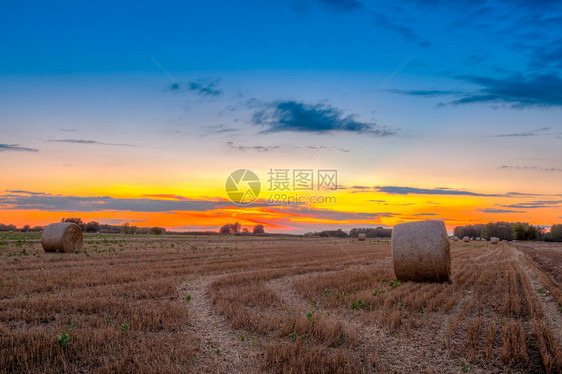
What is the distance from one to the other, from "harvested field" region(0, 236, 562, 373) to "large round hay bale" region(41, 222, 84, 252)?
10856mm

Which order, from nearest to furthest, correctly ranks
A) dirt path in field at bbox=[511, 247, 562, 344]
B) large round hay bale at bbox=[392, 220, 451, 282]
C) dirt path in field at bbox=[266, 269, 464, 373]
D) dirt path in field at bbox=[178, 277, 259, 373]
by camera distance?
dirt path in field at bbox=[178, 277, 259, 373]
dirt path in field at bbox=[266, 269, 464, 373]
dirt path in field at bbox=[511, 247, 562, 344]
large round hay bale at bbox=[392, 220, 451, 282]

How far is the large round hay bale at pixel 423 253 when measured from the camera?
562 inches

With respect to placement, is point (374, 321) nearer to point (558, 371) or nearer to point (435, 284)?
point (558, 371)

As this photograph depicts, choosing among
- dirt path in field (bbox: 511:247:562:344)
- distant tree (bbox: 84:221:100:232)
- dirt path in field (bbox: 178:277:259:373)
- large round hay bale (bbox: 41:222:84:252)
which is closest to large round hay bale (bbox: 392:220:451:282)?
dirt path in field (bbox: 511:247:562:344)

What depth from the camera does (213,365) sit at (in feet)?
19.6

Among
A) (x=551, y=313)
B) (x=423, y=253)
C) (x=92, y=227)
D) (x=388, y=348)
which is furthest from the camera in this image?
(x=92, y=227)

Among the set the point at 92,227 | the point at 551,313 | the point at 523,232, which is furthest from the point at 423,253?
Result: the point at 523,232

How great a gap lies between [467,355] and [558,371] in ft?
4.28

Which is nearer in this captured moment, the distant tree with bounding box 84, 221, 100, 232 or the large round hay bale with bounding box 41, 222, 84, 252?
the large round hay bale with bounding box 41, 222, 84, 252

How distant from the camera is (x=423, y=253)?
14516mm

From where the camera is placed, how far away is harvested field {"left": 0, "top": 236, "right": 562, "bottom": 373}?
603cm

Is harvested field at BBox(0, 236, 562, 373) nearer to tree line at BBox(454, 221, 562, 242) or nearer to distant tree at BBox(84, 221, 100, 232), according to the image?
distant tree at BBox(84, 221, 100, 232)

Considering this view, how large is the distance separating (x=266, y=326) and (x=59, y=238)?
20.6 meters

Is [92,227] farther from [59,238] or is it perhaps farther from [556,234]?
[556,234]
